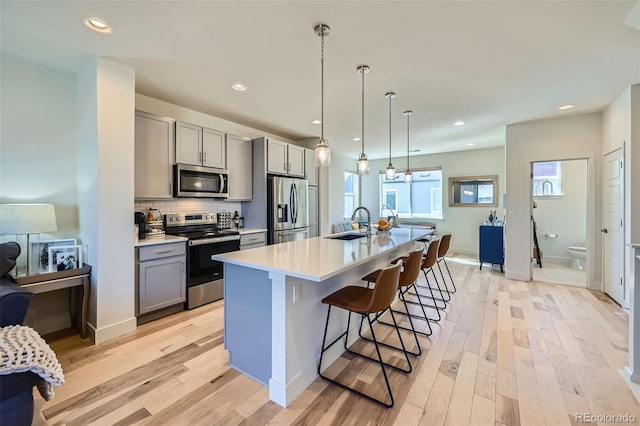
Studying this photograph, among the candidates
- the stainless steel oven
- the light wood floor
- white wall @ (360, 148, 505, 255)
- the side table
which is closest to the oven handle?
the stainless steel oven

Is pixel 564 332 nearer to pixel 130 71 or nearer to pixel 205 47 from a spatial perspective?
pixel 205 47

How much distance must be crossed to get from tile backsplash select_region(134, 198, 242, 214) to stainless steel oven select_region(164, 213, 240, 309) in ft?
0.28

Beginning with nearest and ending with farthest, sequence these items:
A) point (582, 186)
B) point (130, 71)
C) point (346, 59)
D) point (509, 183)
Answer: point (346, 59), point (130, 71), point (509, 183), point (582, 186)

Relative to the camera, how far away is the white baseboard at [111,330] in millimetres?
2479

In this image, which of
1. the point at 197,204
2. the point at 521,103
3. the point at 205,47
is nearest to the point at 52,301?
the point at 197,204

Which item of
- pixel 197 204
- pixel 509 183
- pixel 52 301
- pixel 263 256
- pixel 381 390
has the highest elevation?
pixel 509 183

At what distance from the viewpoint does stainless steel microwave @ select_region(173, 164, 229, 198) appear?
340cm

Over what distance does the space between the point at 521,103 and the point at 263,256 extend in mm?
3932

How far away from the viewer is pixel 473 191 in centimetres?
684

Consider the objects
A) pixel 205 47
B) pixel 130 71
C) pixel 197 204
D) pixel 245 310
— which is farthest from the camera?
pixel 197 204

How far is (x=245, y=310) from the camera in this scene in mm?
2002

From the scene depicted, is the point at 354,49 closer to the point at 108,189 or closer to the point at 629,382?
the point at 108,189

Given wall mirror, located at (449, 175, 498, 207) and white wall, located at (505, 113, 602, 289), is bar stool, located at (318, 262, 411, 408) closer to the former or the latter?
white wall, located at (505, 113, 602, 289)

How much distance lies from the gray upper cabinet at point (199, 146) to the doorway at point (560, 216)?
5886mm
